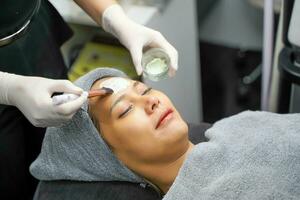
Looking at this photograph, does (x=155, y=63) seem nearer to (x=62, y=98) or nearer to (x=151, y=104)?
(x=151, y=104)

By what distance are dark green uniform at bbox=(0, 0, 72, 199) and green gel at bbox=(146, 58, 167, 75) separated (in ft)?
1.18

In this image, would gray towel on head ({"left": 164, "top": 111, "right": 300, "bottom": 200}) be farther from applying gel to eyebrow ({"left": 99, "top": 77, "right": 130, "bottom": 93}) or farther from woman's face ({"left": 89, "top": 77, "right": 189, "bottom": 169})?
applying gel to eyebrow ({"left": 99, "top": 77, "right": 130, "bottom": 93})

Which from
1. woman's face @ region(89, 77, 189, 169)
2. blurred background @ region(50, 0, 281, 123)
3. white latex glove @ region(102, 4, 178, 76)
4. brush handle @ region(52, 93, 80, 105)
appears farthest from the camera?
blurred background @ region(50, 0, 281, 123)

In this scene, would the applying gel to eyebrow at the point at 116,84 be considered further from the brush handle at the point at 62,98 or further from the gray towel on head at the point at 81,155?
the brush handle at the point at 62,98

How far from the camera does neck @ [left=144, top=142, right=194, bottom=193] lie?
127 cm

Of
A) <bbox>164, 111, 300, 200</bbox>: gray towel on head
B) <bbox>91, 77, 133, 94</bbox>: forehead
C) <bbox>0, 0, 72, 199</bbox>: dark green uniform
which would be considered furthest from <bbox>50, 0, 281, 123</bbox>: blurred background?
<bbox>164, 111, 300, 200</bbox>: gray towel on head

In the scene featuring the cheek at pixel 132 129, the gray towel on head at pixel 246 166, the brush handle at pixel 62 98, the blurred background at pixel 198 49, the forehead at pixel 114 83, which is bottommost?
the blurred background at pixel 198 49

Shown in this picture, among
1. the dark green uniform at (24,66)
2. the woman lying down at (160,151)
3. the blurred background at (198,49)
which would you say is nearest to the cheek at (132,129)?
the woman lying down at (160,151)

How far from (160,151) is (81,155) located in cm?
23

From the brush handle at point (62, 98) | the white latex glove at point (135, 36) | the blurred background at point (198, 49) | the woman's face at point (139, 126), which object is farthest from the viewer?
the blurred background at point (198, 49)

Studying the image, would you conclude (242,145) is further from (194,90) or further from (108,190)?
(194,90)

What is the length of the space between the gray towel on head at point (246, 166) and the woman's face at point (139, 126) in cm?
8

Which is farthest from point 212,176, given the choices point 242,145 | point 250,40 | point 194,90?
point 250,40

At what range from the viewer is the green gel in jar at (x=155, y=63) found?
132 centimetres
